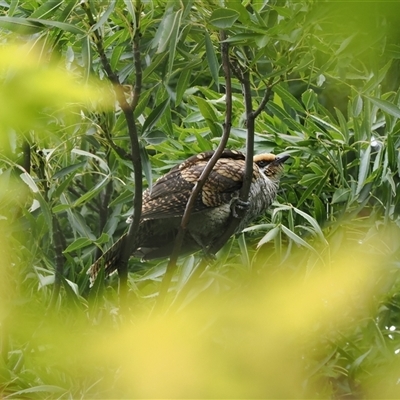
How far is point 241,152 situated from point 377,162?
444mm

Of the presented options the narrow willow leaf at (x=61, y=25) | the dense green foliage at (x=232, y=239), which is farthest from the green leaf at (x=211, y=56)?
the narrow willow leaf at (x=61, y=25)

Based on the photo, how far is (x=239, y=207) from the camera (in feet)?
6.10

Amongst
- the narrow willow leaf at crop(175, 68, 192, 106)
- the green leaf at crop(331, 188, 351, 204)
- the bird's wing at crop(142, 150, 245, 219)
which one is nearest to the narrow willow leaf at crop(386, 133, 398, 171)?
the green leaf at crop(331, 188, 351, 204)

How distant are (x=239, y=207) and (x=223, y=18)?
817mm

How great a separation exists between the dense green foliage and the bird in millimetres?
59

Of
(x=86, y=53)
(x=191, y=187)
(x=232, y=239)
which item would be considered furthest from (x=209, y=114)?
(x=86, y=53)

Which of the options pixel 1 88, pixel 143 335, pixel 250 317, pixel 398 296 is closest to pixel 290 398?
pixel 250 317

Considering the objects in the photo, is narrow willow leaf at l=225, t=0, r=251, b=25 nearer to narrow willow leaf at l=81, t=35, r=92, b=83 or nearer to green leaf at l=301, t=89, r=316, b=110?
narrow willow leaf at l=81, t=35, r=92, b=83

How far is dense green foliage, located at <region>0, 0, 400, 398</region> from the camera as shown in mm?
611

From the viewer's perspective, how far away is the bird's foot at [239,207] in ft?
5.97

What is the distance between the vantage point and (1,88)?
0.41 m

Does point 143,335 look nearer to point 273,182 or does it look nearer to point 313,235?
point 313,235

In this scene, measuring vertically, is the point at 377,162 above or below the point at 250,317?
below

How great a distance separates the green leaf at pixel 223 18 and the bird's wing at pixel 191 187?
79 cm
